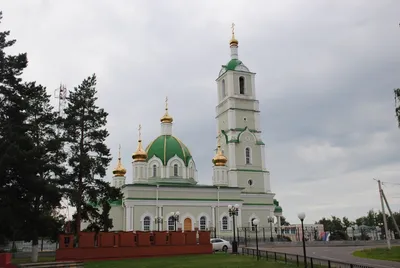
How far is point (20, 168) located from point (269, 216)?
118 feet

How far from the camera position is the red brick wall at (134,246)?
26.8 meters

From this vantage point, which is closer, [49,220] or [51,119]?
[49,220]

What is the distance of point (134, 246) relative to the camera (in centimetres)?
2831

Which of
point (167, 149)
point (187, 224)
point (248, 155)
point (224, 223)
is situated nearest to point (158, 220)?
point (187, 224)

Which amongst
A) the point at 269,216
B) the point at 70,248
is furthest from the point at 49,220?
the point at 269,216

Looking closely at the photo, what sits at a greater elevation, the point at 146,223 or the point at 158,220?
the point at 158,220

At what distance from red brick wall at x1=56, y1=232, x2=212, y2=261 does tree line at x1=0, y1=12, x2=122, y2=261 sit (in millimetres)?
2204

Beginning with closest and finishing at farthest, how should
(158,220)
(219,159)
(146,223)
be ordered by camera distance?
(158,220) < (146,223) < (219,159)

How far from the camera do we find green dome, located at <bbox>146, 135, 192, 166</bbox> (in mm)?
52406

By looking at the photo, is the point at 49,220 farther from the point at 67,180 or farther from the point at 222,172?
the point at 222,172

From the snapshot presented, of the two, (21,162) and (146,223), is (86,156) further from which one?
(146,223)

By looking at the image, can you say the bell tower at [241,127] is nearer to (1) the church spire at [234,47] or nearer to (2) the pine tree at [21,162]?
(1) the church spire at [234,47]

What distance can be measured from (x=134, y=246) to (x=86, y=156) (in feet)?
24.6

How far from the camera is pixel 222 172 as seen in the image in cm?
5347
